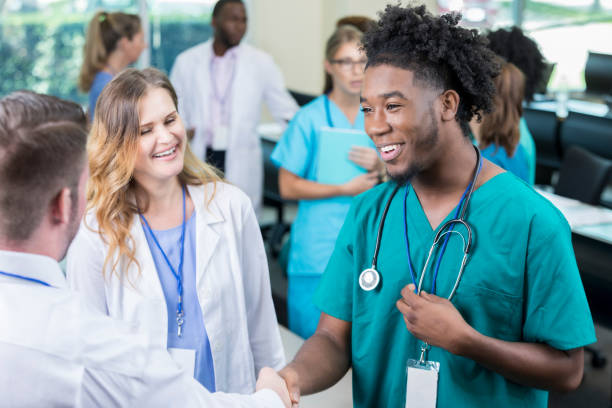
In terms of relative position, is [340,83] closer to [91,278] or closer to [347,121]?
[347,121]

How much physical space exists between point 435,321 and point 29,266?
63 cm

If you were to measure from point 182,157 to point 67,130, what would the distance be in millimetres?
701

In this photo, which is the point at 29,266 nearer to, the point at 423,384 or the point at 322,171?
the point at 423,384

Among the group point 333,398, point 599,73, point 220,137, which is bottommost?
point 333,398

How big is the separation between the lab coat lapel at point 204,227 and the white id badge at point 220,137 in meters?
2.15

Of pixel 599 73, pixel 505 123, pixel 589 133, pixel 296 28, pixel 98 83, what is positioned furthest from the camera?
pixel 296 28

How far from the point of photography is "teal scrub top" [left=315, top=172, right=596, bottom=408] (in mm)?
1100

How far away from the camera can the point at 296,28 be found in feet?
20.6

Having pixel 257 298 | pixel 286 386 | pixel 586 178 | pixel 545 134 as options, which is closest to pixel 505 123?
pixel 586 178

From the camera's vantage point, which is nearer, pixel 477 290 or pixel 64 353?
pixel 64 353

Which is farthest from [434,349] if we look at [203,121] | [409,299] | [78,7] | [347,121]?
[78,7]

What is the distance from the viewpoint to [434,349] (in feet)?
3.85

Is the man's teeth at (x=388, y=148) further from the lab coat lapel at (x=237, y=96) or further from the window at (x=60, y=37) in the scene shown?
the window at (x=60, y=37)

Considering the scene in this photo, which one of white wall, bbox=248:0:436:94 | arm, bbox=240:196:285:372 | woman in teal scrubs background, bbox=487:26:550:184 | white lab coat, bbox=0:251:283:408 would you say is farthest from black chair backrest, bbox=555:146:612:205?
white wall, bbox=248:0:436:94
